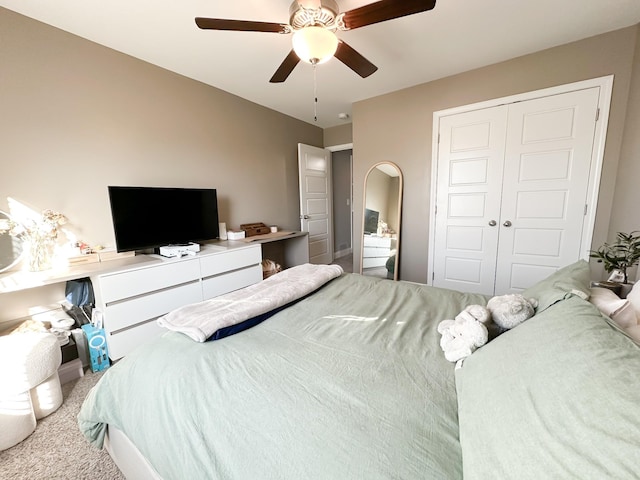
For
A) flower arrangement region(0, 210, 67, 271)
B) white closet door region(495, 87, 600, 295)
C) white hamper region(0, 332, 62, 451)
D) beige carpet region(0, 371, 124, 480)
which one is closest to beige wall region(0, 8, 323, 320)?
flower arrangement region(0, 210, 67, 271)

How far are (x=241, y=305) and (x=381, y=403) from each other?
82 centimetres

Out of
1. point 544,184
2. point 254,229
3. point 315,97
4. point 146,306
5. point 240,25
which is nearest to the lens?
point 240,25

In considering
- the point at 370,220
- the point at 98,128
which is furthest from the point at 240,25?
the point at 370,220

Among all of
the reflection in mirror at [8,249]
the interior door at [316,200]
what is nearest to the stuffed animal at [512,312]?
the reflection in mirror at [8,249]

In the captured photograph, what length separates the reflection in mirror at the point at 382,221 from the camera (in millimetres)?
3410

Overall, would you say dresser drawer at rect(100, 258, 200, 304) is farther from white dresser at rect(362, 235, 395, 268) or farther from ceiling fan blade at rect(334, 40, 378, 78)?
white dresser at rect(362, 235, 395, 268)

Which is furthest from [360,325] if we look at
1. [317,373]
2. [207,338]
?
[207,338]

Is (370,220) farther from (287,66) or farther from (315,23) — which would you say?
(315,23)

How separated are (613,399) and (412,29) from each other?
252 centimetres

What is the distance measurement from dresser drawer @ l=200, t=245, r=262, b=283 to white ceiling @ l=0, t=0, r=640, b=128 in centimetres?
181

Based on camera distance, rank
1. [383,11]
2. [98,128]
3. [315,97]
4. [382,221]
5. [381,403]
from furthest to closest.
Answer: [382,221] < [315,97] < [98,128] < [383,11] < [381,403]

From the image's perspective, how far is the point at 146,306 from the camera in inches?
→ 80.8

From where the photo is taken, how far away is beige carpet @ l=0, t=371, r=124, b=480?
121cm

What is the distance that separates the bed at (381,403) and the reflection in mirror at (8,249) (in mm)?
1470
